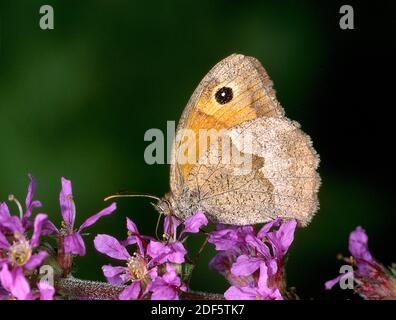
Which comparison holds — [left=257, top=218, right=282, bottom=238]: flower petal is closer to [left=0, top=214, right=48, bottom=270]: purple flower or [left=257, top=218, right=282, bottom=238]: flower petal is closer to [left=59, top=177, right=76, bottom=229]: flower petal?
→ [left=59, top=177, right=76, bottom=229]: flower petal

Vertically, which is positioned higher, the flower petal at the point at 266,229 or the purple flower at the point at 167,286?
the flower petal at the point at 266,229

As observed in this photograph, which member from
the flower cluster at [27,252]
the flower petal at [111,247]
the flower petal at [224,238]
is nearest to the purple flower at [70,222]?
the flower cluster at [27,252]

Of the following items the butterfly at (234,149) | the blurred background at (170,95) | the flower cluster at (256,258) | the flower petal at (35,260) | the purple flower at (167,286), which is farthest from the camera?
the blurred background at (170,95)

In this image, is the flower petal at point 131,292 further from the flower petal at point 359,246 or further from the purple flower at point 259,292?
the flower petal at point 359,246

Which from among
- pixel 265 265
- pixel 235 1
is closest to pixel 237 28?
pixel 235 1

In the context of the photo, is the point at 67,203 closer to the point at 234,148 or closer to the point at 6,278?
the point at 6,278
